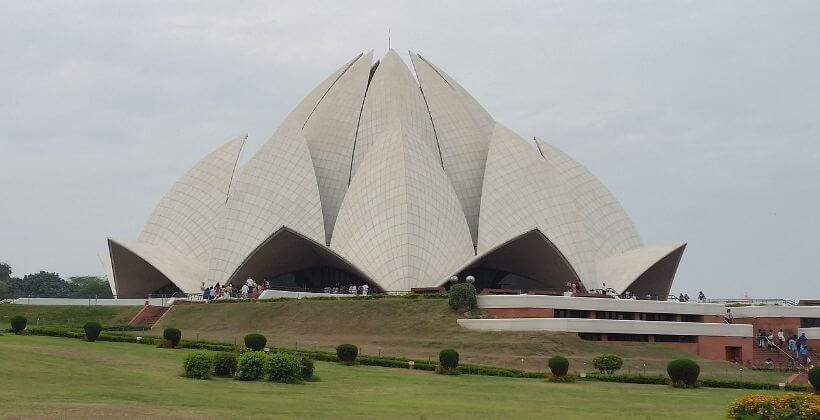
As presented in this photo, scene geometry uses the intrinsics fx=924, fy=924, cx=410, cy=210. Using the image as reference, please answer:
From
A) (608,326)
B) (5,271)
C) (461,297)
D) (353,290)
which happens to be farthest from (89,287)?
(608,326)

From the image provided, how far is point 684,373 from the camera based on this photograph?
→ 77.9 ft

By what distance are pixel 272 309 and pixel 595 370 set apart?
12.5m

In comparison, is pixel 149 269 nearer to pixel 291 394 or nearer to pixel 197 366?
pixel 197 366

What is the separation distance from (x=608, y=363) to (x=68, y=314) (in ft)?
70.9

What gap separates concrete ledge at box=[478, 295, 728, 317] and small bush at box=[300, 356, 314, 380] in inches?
510

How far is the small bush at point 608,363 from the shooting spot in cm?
2636

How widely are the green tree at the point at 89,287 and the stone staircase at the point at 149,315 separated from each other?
41662mm

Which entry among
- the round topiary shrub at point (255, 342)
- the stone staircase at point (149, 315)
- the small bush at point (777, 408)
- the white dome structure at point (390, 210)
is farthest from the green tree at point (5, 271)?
the small bush at point (777, 408)

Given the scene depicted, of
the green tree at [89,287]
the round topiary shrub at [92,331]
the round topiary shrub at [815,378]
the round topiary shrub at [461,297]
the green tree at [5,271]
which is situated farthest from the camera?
the green tree at [5,271]

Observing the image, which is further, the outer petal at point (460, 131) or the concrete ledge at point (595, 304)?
the outer petal at point (460, 131)

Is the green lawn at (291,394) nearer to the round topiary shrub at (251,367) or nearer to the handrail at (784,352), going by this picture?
the round topiary shrub at (251,367)

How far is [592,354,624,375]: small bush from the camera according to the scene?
26.4 metres

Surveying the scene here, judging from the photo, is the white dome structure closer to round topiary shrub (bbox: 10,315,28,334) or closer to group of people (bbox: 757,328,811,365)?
group of people (bbox: 757,328,811,365)

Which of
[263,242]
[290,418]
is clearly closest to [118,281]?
[263,242]
